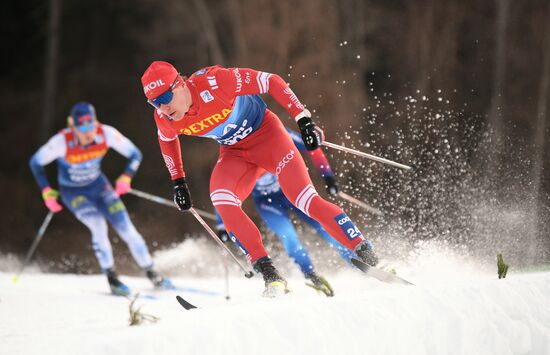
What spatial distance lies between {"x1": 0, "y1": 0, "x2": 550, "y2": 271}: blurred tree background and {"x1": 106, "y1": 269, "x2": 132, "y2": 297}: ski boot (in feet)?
11.2

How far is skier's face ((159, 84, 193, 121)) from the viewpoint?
369cm

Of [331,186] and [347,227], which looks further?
[331,186]

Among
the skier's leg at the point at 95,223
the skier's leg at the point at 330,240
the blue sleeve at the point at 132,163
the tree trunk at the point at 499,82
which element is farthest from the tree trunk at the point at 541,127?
the skier's leg at the point at 95,223

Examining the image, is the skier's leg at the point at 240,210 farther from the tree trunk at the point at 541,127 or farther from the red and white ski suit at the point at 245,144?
Result: the tree trunk at the point at 541,127

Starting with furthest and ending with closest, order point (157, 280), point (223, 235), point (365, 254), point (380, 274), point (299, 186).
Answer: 1. point (157, 280)
2. point (223, 235)
3. point (299, 186)
4. point (365, 254)
5. point (380, 274)

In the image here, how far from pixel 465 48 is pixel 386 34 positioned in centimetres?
145

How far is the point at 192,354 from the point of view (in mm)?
2475

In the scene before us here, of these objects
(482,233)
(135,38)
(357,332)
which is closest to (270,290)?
(357,332)

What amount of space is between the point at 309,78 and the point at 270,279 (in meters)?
9.21

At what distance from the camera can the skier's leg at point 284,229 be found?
5105 mm

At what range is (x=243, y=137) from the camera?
13.2ft

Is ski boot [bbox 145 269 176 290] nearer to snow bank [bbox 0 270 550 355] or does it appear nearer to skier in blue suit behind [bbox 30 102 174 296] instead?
skier in blue suit behind [bbox 30 102 174 296]

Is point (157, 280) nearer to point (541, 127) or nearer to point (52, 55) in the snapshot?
point (541, 127)

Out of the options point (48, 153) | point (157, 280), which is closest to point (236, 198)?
point (157, 280)
